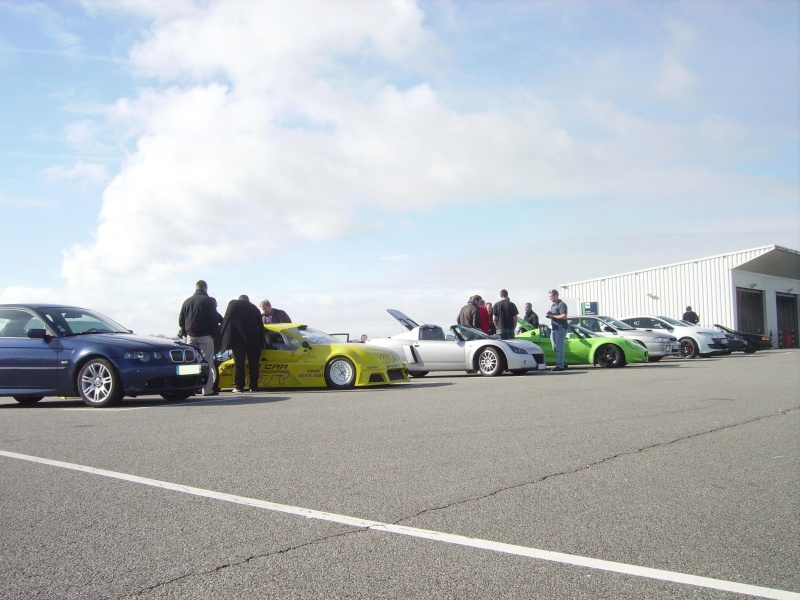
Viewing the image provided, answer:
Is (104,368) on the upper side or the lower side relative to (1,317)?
lower

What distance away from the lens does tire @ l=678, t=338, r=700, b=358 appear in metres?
25.8

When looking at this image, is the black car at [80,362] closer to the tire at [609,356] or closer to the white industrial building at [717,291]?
the tire at [609,356]

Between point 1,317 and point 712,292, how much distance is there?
36.4 meters

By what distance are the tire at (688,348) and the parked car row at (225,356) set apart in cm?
550

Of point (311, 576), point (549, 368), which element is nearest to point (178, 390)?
point (311, 576)

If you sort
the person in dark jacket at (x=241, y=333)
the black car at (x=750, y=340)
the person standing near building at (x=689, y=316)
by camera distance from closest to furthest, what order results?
the person in dark jacket at (x=241, y=333) → the person standing near building at (x=689, y=316) → the black car at (x=750, y=340)

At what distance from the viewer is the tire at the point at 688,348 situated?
25766mm

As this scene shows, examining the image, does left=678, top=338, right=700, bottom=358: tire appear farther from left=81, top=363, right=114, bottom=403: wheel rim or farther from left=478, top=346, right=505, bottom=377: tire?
left=81, top=363, right=114, bottom=403: wheel rim

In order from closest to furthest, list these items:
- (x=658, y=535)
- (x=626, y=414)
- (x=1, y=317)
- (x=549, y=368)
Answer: (x=658, y=535), (x=626, y=414), (x=1, y=317), (x=549, y=368)

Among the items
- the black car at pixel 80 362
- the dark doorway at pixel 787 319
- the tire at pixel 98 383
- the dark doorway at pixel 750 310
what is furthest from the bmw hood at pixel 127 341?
the dark doorway at pixel 787 319

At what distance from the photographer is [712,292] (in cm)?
4056

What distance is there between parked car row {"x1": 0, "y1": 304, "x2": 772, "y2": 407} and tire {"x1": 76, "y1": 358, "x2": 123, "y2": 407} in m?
0.01

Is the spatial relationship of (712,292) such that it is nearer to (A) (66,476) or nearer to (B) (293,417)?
(B) (293,417)

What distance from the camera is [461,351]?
56.2 feet
